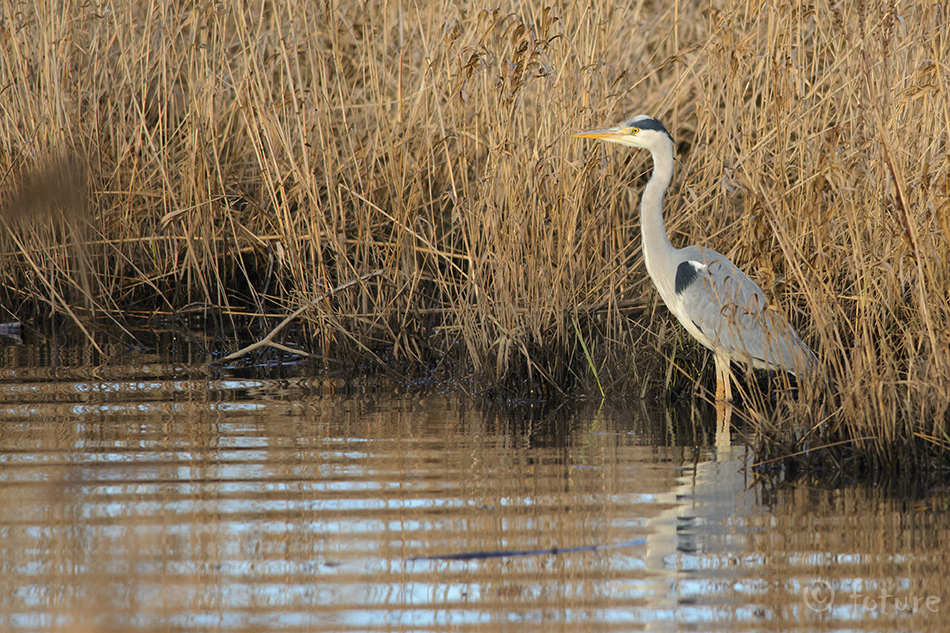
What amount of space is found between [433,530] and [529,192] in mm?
2490

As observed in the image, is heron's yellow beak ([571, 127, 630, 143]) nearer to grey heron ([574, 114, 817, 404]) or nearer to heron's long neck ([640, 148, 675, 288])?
grey heron ([574, 114, 817, 404])

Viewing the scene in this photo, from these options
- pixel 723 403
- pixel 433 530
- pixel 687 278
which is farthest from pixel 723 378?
pixel 433 530

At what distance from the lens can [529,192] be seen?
17.9ft

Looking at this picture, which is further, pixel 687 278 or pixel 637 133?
pixel 637 133

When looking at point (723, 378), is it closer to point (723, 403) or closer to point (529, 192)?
point (723, 403)

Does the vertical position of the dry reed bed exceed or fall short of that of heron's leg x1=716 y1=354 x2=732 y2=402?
it exceeds it

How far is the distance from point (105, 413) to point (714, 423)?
269 cm

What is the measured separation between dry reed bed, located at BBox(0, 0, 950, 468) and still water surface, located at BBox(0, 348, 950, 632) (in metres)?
0.54

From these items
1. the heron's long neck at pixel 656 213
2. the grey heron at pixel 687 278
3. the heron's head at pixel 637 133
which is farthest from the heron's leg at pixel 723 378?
the heron's head at pixel 637 133

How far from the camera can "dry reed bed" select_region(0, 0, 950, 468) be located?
4.04 meters

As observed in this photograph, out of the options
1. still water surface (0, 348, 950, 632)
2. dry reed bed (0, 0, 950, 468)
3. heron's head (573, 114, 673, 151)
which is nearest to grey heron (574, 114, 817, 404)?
heron's head (573, 114, 673, 151)

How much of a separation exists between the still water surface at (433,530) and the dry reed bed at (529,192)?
21.1 inches

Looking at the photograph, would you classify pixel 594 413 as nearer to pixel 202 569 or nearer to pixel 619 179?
pixel 619 179

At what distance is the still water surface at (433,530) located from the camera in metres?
2.70
